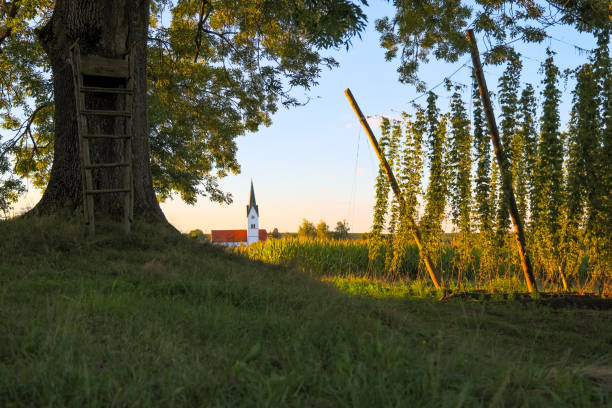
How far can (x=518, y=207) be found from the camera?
9844 millimetres

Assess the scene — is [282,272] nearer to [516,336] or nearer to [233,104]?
[516,336]

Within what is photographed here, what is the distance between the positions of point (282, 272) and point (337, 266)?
381 inches

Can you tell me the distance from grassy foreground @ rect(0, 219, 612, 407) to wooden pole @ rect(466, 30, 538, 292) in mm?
2918

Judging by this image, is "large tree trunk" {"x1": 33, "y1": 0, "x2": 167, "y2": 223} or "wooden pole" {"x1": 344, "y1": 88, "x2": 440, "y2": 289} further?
"wooden pole" {"x1": 344, "y1": 88, "x2": 440, "y2": 289}

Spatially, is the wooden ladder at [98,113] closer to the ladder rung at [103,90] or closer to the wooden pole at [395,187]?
the ladder rung at [103,90]

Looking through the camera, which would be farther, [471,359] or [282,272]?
[282,272]

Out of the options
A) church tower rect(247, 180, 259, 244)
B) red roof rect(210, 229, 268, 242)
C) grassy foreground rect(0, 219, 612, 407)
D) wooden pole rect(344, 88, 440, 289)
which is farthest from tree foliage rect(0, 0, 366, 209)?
church tower rect(247, 180, 259, 244)

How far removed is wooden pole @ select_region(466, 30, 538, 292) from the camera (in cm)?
904

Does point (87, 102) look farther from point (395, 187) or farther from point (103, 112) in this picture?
point (395, 187)

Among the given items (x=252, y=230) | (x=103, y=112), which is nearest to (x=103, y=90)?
(x=103, y=112)

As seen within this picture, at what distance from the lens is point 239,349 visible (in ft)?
11.0

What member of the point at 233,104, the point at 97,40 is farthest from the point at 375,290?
the point at 233,104

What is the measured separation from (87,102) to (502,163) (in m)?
8.36

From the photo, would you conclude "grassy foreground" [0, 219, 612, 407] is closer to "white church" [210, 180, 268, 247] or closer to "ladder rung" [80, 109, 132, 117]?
"ladder rung" [80, 109, 132, 117]
